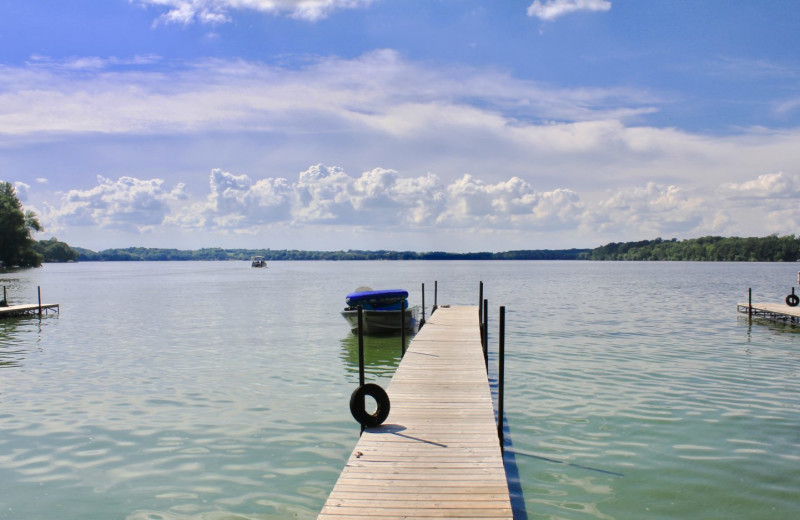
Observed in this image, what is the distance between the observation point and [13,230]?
325 ft

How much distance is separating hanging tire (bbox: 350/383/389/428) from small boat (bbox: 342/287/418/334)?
1636 centimetres

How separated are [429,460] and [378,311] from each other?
1911cm

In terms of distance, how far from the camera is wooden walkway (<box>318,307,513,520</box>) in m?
6.25

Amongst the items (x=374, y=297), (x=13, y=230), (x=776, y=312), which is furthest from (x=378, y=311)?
(x=13, y=230)

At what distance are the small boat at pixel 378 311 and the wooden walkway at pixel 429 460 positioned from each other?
530 inches

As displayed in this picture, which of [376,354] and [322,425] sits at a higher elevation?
[322,425]

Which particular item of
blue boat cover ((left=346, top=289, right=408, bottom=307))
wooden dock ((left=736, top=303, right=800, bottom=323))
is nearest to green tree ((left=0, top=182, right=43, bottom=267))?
blue boat cover ((left=346, top=289, right=408, bottom=307))

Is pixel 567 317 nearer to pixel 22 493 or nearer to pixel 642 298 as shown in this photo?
pixel 642 298

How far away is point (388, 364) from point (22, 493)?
1208cm

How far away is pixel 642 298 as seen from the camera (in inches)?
1874

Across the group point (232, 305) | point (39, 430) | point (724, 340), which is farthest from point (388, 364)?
point (232, 305)

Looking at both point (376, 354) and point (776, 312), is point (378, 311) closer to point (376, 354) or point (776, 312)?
point (376, 354)

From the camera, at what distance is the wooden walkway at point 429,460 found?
20.5 feet

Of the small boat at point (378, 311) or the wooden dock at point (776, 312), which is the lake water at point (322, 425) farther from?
the wooden dock at point (776, 312)
